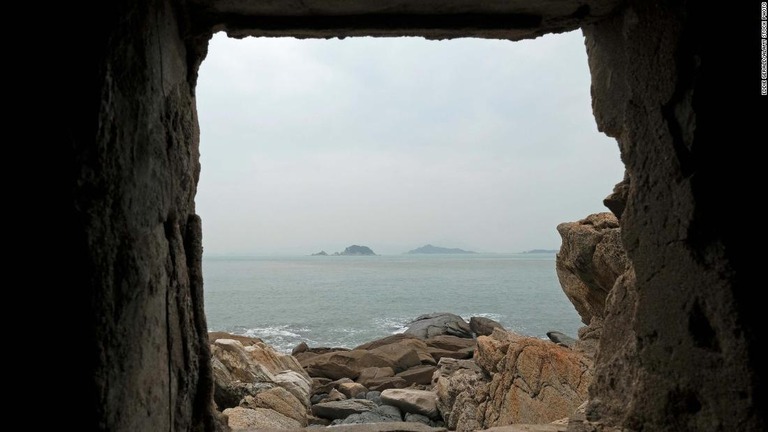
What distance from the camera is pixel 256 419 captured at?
555 cm

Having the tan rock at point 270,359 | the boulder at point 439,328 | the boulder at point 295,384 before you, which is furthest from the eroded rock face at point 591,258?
the boulder at point 439,328

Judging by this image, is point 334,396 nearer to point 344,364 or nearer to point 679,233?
point 344,364

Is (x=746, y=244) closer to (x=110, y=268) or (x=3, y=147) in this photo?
(x=110, y=268)

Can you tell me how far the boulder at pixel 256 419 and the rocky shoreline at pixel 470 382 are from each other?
0.6 inches

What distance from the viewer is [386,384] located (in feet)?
33.1

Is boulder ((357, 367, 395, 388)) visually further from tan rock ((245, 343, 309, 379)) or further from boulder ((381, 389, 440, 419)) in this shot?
boulder ((381, 389, 440, 419))

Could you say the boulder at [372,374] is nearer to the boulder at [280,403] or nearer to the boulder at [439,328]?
the boulder at [280,403]

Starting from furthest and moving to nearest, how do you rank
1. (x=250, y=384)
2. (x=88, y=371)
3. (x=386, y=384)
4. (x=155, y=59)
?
1. (x=386, y=384)
2. (x=250, y=384)
3. (x=155, y=59)
4. (x=88, y=371)

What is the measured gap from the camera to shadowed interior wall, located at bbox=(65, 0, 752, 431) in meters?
1.44

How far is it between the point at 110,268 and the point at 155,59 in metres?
0.80

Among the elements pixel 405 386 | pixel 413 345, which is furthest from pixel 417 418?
pixel 413 345

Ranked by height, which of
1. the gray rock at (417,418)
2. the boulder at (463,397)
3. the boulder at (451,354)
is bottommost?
the boulder at (451,354)

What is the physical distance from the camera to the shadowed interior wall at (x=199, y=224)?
144 centimetres

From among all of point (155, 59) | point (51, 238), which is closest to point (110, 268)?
point (51, 238)
